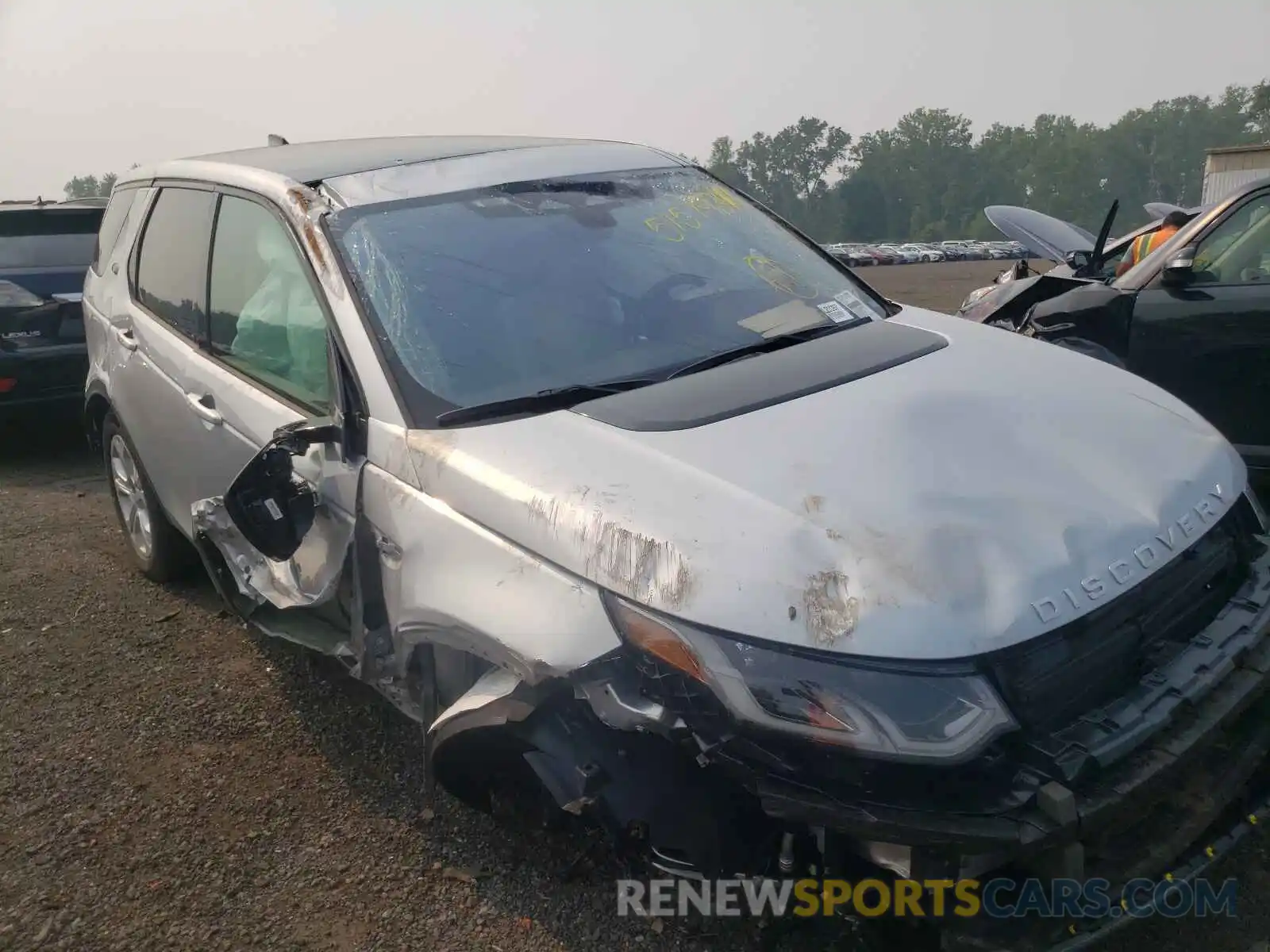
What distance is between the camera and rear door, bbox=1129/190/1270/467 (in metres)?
4.12

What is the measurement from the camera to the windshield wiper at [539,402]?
2.35m

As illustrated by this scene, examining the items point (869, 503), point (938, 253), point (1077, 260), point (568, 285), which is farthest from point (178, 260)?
point (938, 253)

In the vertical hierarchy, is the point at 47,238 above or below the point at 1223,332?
below

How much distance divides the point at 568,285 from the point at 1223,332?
2985mm

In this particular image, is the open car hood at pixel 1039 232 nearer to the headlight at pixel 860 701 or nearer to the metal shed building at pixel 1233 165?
the headlight at pixel 860 701

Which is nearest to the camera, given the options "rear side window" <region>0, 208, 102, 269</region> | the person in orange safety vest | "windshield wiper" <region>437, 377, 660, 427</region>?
"windshield wiper" <region>437, 377, 660, 427</region>

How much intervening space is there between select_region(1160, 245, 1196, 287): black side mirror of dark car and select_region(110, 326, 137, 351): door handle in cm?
424

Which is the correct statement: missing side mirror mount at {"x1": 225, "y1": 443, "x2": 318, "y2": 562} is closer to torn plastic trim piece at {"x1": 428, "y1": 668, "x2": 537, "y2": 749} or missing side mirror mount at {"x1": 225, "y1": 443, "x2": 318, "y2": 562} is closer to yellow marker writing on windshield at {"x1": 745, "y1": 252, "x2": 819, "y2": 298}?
torn plastic trim piece at {"x1": 428, "y1": 668, "x2": 537, "y2": 749}

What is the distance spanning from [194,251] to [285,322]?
91cm

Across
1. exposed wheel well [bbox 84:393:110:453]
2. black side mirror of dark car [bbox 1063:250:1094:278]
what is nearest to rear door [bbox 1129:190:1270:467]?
black side mirror of dark car [bbox 1063:250:1094:278]

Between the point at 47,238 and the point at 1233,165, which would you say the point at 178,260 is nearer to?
the point at 47,238

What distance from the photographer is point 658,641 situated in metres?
1.83

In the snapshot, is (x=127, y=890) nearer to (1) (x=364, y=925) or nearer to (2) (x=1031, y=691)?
(1) (x=364, y=925)

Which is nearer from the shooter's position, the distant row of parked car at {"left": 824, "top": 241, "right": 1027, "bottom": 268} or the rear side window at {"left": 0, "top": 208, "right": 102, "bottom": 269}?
the rear side window at {"left": 0, "top": 208, "right": 102, "bottom": 269}
